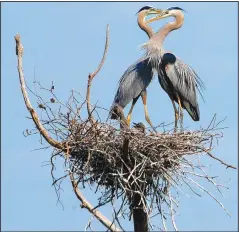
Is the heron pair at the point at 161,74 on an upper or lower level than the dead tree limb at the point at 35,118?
upper

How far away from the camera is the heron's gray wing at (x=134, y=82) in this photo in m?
12.2

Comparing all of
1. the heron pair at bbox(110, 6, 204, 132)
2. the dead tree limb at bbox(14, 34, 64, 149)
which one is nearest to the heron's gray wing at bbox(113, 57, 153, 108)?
the heron pair at bbox(110, 6, 204, 132)

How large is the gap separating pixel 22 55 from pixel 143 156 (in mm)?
1793

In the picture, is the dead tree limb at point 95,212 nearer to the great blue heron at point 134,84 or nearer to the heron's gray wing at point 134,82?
the great blue heron at point 134,84

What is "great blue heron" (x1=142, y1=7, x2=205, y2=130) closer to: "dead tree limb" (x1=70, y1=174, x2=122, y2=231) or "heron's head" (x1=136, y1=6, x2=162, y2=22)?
"heron's head" (x1=136, y1=6, x2=162, y2=22)

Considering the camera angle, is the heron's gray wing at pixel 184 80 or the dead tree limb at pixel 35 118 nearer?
the dead tree limb at pixel 35 118

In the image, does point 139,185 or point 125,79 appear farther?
point 125,79

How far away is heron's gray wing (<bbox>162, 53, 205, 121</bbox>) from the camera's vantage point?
12.5 m

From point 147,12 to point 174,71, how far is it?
0.96 metres

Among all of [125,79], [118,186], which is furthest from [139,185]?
[125,79]

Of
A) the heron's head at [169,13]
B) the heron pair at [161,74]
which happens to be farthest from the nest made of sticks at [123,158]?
the heron's head at [169,13]

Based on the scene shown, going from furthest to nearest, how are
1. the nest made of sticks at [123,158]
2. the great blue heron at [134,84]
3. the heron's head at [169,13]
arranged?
1. the heron's head at [169,13]
2. the great blue heron at [134,84]
3. the nest made of sticks at [123,158]

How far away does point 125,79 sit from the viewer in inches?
487

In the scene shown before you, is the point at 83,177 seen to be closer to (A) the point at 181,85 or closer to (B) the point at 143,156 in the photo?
(B) the point at 143,156
